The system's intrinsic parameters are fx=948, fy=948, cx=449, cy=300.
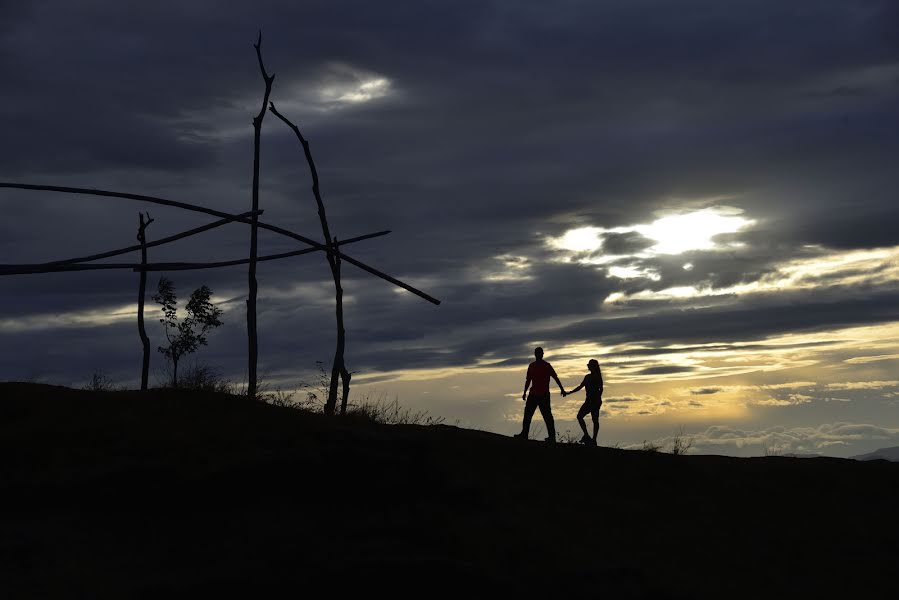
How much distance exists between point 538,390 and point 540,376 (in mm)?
275

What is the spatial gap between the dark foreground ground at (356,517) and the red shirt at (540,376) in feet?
9.46

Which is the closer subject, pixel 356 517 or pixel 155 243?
pixel 356 517

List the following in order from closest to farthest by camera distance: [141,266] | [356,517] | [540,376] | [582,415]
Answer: [356,517] → [141,266] → [540,376] → [582,415]

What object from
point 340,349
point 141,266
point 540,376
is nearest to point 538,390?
point 540,376

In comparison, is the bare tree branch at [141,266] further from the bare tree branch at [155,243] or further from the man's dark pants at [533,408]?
the man's dark pants at [533,408]

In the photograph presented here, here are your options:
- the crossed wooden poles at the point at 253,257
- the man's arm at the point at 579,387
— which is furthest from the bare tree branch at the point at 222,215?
the man's arm at the point at 579,387

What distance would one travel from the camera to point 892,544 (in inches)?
568

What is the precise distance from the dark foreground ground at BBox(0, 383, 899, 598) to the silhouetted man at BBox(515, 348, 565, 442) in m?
2.87

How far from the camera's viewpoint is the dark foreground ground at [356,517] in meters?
11.6

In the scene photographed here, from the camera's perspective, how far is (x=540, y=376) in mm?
18422

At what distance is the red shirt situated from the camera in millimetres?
18375

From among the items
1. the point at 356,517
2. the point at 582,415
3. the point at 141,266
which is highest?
the point at 141,266

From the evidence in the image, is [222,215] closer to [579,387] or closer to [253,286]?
[253,286]

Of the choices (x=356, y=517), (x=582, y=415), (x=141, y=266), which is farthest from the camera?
(x=582, y=415)
